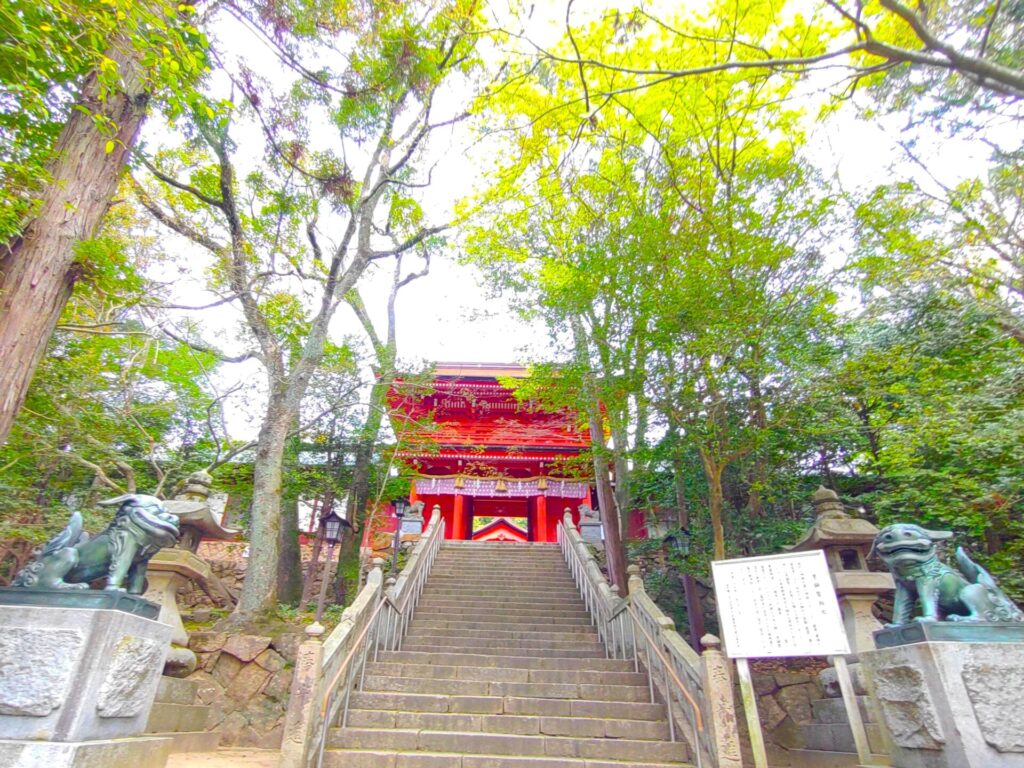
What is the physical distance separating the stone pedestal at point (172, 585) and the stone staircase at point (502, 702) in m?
1.93

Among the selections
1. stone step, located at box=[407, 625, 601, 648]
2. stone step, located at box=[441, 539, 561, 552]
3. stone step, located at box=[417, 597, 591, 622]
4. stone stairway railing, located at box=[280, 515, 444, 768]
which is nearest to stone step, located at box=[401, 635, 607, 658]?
stone step, located at box=[407, 625, 601, 648]

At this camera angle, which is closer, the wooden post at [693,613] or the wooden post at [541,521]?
the wooden post at [693,613]

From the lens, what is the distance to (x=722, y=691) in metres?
3.96

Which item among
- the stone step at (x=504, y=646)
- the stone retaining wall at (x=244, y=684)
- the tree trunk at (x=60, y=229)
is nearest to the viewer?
the tree trunk at (x=60, y=229)

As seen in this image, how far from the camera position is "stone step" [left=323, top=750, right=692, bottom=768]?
4129mm

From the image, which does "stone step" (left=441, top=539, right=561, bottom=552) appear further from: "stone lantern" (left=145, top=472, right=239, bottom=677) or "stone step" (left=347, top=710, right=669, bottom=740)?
"stone step" (left=347, top=710, right=669, bottom=740)

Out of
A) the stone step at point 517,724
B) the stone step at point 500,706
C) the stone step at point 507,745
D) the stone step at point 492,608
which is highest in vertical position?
the stone step at point 492,608

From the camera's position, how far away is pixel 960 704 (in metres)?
3.04

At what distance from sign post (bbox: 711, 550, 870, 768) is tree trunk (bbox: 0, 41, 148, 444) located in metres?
5.42

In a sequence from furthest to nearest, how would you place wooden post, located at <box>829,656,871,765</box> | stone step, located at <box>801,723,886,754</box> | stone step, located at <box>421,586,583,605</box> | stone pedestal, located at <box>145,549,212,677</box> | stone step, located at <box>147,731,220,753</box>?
stone step, located at <box>421,586,583,605</box> < stone pedestal, located at <box>145,549,212,677</box> < stone step, located at <box>147,731,220,753</box> < stone step, located at <box>801,723,886,754</box> < wooden post, located at <box>829,656,871,765</box>

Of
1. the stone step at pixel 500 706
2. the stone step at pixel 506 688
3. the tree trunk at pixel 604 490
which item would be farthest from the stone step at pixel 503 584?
the stone step at pixel 500 706

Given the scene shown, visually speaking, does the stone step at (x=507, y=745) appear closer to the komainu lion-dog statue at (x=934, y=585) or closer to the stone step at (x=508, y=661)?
the stone step at (x=508, y=661)

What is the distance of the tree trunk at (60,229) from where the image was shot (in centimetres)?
398

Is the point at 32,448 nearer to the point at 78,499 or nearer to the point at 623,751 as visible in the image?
the point at 78,499
